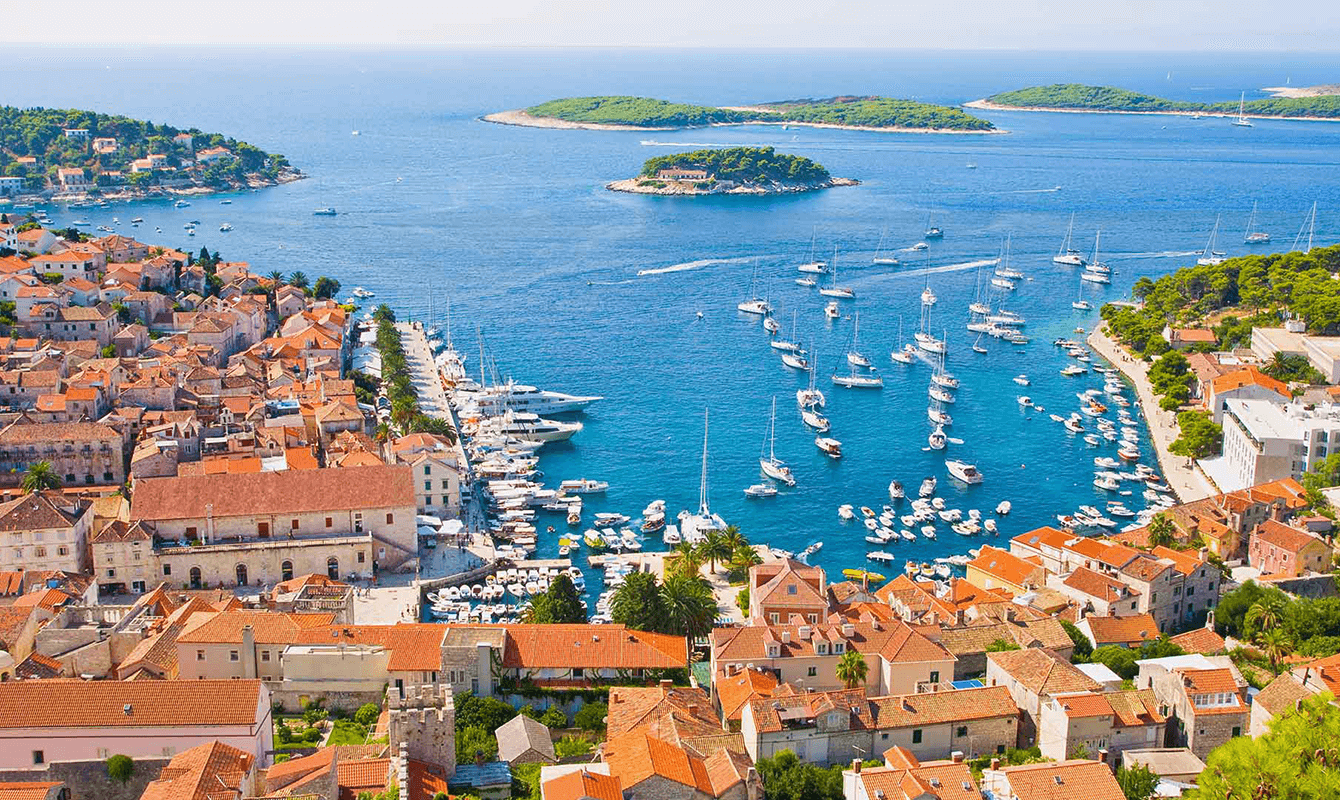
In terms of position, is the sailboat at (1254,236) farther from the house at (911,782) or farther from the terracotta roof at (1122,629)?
the house at (911,782)

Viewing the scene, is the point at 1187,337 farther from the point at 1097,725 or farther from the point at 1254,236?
the point at 1097,725

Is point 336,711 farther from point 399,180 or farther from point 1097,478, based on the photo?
point 399,180

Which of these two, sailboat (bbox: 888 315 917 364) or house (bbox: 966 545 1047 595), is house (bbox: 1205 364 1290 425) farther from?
house (bbox: 966 545 1047 595)

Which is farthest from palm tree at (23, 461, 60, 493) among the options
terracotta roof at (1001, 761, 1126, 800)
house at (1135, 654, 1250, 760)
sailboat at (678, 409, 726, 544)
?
house at (1135, 654, 1250, 760)

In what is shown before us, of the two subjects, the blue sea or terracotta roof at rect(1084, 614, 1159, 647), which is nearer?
terracotta roof at rect(1084, 614, 1159, 647)

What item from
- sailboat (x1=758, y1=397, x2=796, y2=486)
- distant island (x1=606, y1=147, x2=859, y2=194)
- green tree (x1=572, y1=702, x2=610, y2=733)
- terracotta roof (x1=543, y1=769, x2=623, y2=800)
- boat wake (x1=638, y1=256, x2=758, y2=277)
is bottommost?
sailboat (x1=758, y1=397, x2=796, y2=486)

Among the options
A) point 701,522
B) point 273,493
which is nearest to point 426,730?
point 273,493
